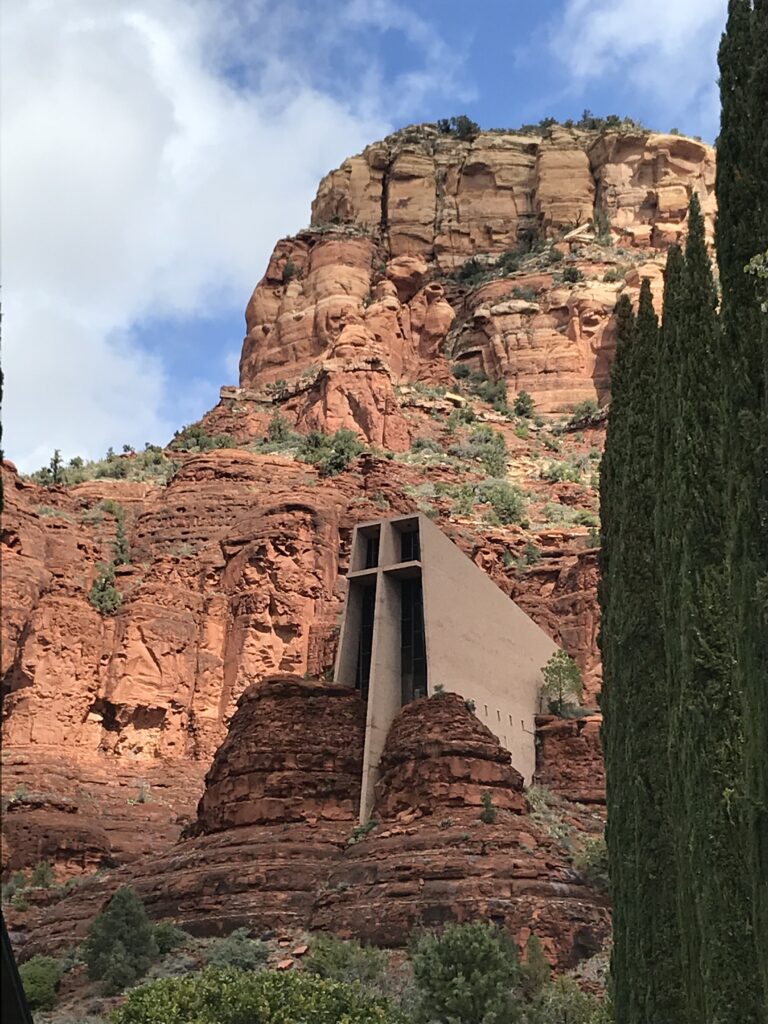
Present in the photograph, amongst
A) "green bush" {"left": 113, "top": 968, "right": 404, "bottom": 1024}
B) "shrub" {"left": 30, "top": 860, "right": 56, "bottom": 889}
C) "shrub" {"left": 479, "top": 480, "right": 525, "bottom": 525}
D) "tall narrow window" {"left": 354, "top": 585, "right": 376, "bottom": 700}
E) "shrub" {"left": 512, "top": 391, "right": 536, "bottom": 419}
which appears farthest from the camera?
"shrub" {"left": 512, "top": 391, "right": 536, "bottom": 419}

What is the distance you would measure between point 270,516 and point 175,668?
295 inches

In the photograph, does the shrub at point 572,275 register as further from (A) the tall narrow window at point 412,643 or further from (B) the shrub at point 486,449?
(A) the tall narrow window at point 412,643

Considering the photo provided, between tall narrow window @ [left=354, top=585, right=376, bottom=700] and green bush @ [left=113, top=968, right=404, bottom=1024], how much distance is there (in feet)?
49.0

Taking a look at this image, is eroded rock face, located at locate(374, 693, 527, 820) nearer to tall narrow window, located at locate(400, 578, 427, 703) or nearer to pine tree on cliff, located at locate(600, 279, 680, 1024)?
tall narrow window, located at locate(400, 578, 427, 703)

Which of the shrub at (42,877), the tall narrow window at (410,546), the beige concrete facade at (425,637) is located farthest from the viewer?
the tall narrow window at (410,546)

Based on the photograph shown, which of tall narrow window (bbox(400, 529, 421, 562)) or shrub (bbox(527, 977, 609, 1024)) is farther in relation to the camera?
tall narrow window (bbox(400, 529, 421, 562))

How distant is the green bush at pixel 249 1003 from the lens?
79.2 ft

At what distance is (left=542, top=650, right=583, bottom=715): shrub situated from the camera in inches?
1737

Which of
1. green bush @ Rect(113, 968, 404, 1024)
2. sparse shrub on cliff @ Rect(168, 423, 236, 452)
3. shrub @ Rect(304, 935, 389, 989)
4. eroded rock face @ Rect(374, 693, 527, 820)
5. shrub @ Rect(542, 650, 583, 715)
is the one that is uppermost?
sparse shrub on cliff @ Rect(168, 423, 236, 452)

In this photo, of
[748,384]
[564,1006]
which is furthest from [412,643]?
[748,384]

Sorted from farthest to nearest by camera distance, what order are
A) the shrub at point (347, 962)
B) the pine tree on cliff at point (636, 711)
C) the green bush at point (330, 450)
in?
the green bush at point (330, 450), the shrub at point (347, 962), the pine tree on cliff at point (636, 711)

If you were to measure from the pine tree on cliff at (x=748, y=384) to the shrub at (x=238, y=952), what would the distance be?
1750cm

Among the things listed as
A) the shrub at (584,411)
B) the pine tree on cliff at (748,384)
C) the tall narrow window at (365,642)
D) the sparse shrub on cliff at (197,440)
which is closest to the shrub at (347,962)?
the tall narrow window at (365,642)

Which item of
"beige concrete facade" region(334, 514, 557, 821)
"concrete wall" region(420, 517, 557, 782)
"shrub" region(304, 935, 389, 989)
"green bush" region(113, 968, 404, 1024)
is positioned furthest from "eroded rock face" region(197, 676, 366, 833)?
"green bush" region(113, 968, 404, 1024)
